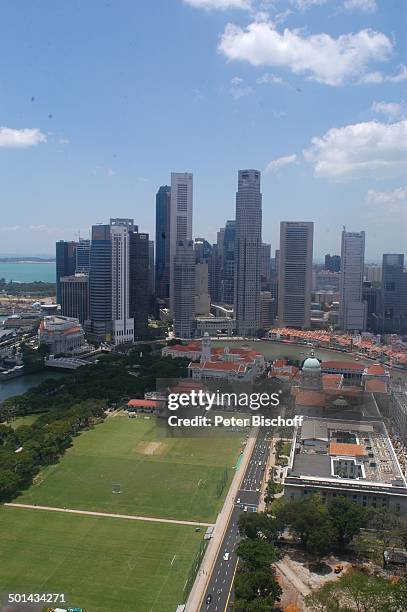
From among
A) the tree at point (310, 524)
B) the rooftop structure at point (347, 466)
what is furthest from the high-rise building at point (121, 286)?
the tree at point (310, 524)

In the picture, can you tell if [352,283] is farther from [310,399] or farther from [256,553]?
[256,553]

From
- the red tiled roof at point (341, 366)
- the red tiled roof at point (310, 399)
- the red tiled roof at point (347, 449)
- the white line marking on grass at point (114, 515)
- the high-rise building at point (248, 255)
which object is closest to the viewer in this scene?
the white line marking on grass at point (114, 515)

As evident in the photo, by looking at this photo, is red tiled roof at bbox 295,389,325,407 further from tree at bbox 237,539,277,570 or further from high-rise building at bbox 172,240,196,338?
high-rise building at bbox 172,240,196,338

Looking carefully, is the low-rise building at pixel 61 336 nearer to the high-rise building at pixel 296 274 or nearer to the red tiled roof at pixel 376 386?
the high-rise building at pixel 296 274

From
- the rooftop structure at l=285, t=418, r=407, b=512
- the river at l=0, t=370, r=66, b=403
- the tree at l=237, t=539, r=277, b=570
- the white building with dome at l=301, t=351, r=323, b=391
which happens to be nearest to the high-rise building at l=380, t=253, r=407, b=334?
the white building with dome at l=301, t=351, r=323, b=391

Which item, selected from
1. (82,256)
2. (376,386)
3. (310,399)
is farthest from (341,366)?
(82,256)
